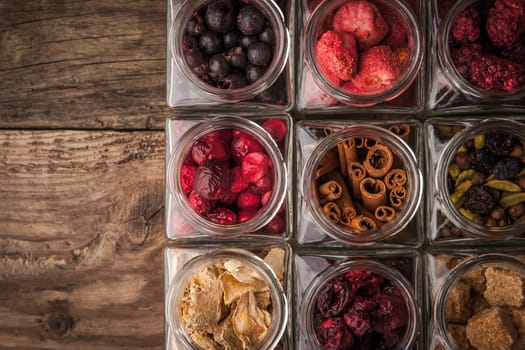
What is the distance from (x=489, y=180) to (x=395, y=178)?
0.44 ft

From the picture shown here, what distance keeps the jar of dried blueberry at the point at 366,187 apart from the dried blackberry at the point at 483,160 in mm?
83

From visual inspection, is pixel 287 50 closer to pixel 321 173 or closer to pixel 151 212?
pixel 321 173

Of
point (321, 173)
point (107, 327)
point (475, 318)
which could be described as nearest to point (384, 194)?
point (321, 173)

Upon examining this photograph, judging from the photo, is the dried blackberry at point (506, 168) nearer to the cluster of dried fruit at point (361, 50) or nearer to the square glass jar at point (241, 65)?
the cluster of dried fruit at point (361, 50)

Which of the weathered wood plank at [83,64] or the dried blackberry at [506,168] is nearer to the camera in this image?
the dried blackberry at [506,168]

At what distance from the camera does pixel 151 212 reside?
3.56ft

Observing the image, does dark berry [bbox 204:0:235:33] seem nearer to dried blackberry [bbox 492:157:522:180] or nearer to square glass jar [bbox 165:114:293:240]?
square glass jar [bbox 165:114:293:240]

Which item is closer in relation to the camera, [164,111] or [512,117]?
[512,117]

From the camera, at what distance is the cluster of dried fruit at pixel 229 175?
0.86 meters

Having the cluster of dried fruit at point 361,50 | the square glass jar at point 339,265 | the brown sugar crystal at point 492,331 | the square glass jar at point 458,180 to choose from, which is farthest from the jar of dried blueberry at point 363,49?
the brown sugar crystal at point 492,331

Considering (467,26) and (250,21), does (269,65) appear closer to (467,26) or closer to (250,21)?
(250,21)

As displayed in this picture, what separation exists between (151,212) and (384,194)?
43cm

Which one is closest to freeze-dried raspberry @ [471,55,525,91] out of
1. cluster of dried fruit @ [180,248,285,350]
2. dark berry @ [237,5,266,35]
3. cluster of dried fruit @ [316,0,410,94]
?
cluster of dried fruit @ [316,0,410,94]

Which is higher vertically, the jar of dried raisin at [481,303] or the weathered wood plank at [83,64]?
the weathered wood plank at [83,64]
